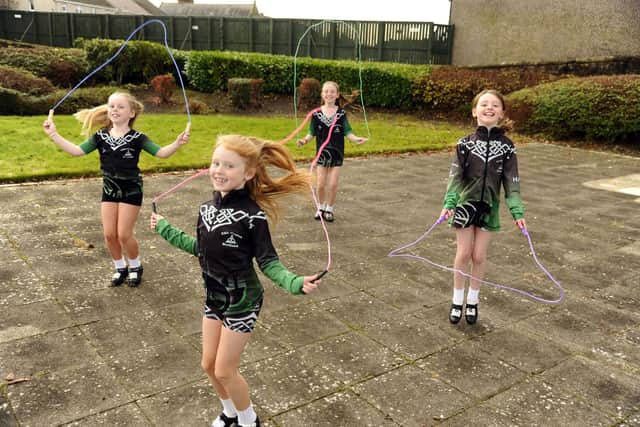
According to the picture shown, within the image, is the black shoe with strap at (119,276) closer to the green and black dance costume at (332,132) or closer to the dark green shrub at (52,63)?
the green and black dance costume at (332,132)

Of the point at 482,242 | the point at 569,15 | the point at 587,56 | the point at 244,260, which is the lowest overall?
the point at 482,242

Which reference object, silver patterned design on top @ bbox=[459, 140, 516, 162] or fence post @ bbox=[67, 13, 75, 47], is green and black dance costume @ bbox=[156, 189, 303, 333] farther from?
fence post @ bbox=[67, 13, 75, 47]

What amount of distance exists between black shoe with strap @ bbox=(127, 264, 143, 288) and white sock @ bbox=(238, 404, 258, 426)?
8.72 ft

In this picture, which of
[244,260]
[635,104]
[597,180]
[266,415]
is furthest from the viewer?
[635,104]

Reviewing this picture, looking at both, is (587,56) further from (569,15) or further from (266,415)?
(266,415)

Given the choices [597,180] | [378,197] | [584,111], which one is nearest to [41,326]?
[378,197]

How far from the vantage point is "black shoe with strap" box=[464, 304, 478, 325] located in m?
5.01

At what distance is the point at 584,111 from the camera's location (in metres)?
17.3

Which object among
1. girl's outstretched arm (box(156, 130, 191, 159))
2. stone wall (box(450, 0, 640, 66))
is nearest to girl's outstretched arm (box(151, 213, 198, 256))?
girl's outstretched arm (box(156, 130, 191, 159))

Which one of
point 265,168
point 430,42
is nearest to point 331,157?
point 265,168

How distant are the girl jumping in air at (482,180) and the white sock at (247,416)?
7.70 ft

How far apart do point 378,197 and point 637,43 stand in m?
16.6

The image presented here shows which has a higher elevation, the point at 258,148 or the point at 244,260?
the point at 258,148

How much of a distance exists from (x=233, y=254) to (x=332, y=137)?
5.36m
